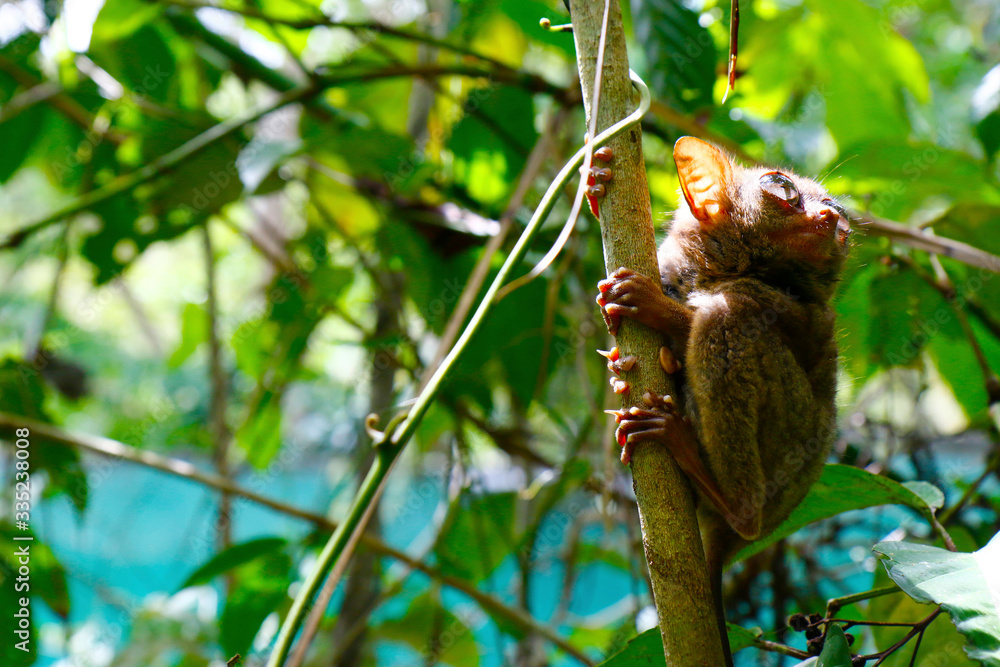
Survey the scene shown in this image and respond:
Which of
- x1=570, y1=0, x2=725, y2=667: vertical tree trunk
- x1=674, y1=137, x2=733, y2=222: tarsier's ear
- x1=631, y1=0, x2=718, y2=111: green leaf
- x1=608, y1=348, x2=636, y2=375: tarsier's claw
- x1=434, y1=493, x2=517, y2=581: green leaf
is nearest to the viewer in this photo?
x1=570, y1=0, x2=725, y2=667: vertical tree trunk

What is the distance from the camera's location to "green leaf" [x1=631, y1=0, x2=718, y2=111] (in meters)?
2.04

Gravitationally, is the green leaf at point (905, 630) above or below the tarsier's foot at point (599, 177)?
below

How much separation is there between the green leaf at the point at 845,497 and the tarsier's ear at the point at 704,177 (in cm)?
71

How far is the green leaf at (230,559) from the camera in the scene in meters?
2.15

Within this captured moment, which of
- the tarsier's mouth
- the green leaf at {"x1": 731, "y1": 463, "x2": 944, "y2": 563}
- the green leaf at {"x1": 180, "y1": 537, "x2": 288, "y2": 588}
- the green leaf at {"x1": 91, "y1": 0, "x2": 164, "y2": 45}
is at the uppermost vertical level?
the green leaf at {"x1": 91, "y1": 0, "x2": 164, "y2": 45}

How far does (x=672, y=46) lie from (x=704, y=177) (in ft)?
1.42

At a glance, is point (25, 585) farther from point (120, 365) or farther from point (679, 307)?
point (120, 365)

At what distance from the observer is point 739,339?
1.51 meters

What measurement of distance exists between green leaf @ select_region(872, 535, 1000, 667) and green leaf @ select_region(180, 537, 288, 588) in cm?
170

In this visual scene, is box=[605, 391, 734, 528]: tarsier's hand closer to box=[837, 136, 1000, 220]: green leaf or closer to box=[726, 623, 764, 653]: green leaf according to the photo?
box=[726, 623, 764, 653]: green leaf

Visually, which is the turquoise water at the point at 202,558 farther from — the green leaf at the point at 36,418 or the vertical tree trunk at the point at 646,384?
the vertical tree trunk at the point at 646,384

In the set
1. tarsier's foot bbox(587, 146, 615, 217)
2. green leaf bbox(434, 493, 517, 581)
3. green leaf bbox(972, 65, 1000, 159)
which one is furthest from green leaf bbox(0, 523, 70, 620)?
green leaf bbox(972, 65, 1000, 159)

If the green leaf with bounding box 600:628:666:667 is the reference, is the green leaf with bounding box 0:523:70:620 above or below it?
above

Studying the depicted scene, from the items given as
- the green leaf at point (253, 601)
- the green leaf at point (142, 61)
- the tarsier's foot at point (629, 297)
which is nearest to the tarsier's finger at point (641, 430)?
the tarsier's foot at point (629, 297)
